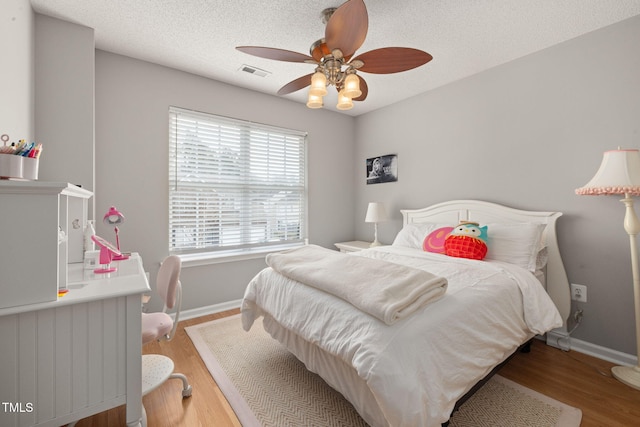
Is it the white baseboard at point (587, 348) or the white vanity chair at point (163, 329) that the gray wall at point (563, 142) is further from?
the white vanity chair at point (163, 329)

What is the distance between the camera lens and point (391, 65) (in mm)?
1851

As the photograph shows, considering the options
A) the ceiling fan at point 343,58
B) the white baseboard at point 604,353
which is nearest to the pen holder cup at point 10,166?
the ceiling fan at point 343,58

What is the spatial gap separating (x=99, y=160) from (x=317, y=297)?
2.28m

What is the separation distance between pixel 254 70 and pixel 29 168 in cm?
211

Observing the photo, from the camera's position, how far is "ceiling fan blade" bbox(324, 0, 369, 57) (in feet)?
4.48

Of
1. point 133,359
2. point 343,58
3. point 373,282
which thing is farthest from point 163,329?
point 343,58

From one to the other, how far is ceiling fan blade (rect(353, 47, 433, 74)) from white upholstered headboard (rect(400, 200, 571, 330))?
159 centimetres

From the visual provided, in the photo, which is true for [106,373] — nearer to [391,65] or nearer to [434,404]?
[434,404]

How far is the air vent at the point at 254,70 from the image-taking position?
2.68 metres

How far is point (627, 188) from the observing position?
174cm

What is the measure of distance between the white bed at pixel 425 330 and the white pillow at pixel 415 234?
47 cm

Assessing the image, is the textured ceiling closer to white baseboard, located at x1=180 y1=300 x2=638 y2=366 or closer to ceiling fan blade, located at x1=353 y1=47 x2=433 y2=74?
ceiling fan blade, located at x1=353 y1=47 x2=433 y2=74

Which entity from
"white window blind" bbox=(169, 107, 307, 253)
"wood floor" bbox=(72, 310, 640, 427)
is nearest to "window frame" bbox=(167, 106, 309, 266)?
"white window blind" bbox=(169, 107, 307, 253)

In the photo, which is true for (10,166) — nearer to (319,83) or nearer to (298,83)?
(319,83)
